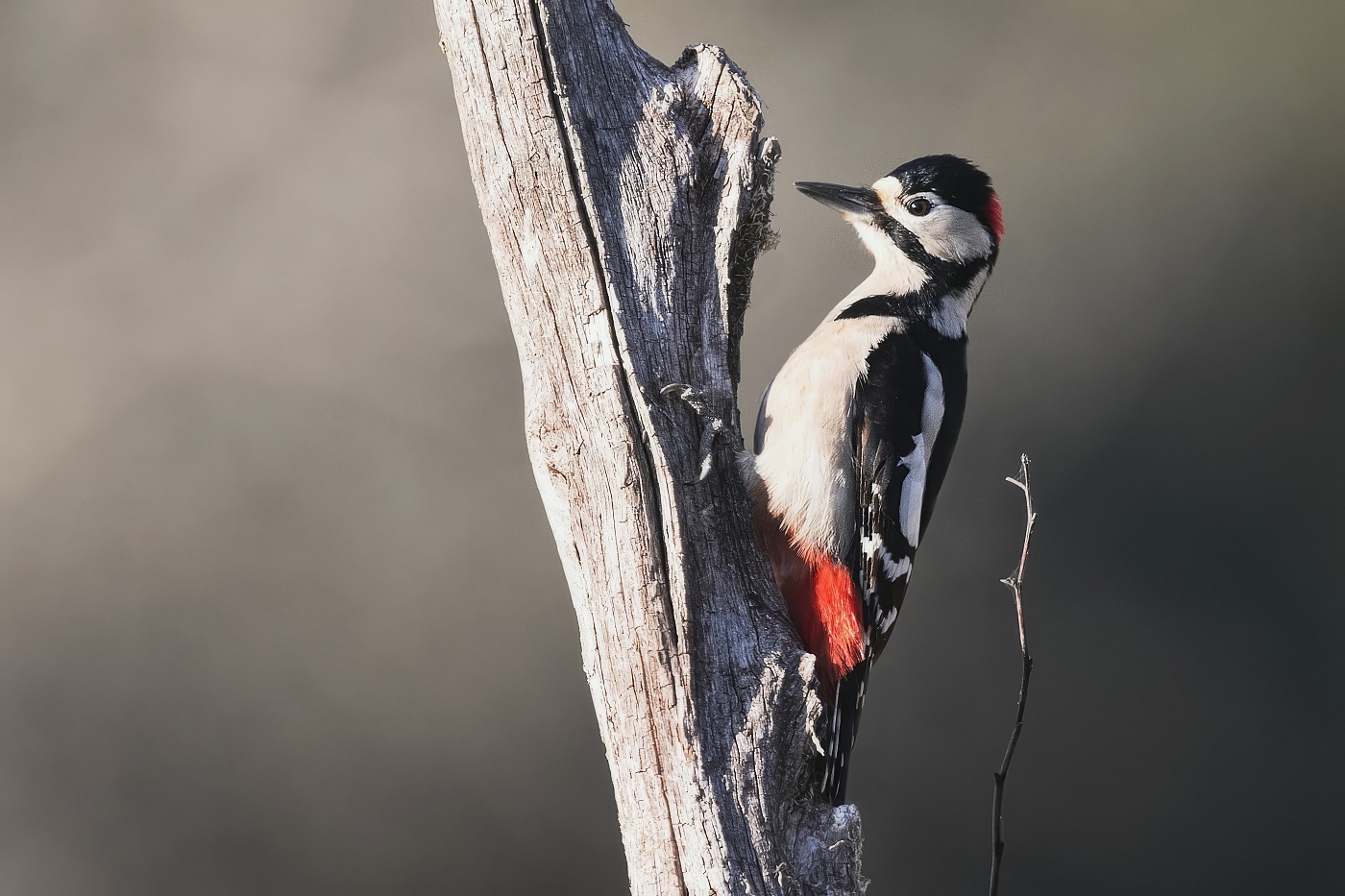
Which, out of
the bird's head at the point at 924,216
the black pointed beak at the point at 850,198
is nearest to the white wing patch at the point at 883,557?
the bird's head at the point at 924,216

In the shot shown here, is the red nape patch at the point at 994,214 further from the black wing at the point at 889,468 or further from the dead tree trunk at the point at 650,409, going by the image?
the dead tree trunk at the point at 650,409

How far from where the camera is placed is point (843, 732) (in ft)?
4.18

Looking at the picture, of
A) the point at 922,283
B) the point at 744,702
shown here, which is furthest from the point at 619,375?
the point at 922,283

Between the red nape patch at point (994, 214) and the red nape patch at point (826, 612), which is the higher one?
the red nape patch at point (994, 214)

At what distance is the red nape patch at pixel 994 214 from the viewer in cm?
169

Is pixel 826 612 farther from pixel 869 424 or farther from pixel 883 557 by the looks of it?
pixel 869 424

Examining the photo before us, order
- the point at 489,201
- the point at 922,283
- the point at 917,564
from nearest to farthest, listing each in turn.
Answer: the point at 489,201
the point at 922,283
the point at 917,564

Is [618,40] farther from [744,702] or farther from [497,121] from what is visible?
[744,702]

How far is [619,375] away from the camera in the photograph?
3.61ft

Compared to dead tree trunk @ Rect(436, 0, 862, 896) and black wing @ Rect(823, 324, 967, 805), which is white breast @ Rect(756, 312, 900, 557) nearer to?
black wing @ Rect(823, 324, 967, 805)

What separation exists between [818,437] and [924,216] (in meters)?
0.46

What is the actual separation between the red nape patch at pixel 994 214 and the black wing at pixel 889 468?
305 mm

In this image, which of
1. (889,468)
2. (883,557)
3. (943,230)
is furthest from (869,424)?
(943,230)

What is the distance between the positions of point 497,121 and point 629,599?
53 centimetres
